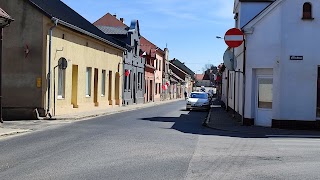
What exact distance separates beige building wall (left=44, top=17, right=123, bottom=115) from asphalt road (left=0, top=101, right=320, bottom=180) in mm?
8794

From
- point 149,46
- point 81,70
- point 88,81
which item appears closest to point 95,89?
point 88,81

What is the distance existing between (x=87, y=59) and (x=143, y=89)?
22.7 meters

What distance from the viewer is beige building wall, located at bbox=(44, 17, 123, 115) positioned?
2377cm

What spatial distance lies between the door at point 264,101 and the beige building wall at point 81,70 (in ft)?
34.0

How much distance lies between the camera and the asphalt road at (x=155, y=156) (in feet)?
27.7

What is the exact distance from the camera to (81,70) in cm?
2809

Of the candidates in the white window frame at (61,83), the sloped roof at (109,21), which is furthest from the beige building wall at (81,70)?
the sloped roof at (109,21)

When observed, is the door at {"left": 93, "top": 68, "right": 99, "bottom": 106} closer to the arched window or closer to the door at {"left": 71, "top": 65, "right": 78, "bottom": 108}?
the door at {"left": 71, "top": 65, "right": 78, "bottom": 108}

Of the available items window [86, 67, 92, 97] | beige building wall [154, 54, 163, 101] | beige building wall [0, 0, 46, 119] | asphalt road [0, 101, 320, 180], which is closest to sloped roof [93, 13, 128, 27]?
beige building wall [154, 54, 163, 101]

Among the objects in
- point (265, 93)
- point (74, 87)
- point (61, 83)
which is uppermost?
point (61, 83)

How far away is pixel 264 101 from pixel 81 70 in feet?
42.5

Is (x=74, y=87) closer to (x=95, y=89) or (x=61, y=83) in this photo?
(x=61, y=83)

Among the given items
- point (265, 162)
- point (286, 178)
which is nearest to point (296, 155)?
point (265, 162)

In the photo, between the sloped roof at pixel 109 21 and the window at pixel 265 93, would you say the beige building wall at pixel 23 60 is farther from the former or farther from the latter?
the sloped roof at pixel 109 21
